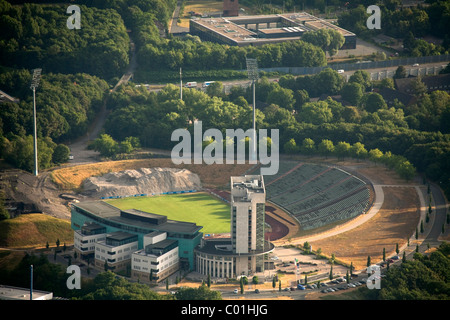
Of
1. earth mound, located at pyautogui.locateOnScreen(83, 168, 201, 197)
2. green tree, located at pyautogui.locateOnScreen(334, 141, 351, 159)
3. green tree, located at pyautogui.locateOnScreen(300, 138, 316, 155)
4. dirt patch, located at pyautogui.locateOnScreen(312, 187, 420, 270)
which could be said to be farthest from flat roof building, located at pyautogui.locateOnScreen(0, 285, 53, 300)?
green tree, located at pyautogui.locateOnScreen(334, 141, 351, 159)

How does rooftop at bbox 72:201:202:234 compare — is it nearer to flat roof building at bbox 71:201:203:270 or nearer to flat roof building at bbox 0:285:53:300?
flat roof building at bbox 71:201:203:270

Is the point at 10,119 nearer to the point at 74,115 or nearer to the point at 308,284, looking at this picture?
the point at 74,115

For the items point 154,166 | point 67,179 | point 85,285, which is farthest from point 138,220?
point 154,166

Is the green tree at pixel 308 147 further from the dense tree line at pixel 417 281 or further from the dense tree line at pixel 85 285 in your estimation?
the dense tree line at pixel 85 285

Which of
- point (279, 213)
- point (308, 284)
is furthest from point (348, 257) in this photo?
point (279, 213)

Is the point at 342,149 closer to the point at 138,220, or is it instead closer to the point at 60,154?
the point at 138,220

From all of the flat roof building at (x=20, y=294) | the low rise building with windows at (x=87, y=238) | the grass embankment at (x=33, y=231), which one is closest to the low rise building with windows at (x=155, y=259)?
the low rise building with windows at (x=87, y=238)
